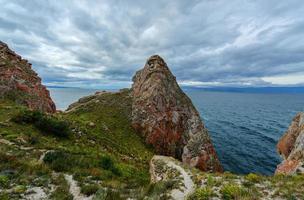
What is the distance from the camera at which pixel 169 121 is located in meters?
52.1

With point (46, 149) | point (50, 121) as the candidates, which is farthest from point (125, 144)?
point (46, 149)

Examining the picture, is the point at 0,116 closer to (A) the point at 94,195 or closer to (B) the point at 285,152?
(A) the point at 94,195

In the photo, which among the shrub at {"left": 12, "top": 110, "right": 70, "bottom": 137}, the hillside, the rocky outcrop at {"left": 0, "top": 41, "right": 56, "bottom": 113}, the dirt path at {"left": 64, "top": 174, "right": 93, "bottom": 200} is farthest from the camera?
the rocky outcrop at {"left": 0, "top": 41, "right": 56, "bottom": 113}

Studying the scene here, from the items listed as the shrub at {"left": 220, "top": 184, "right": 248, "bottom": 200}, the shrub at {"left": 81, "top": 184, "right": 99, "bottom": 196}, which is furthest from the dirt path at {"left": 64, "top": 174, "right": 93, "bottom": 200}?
the shrub at {"left": 220, "top": 184, "right": 248, "bottom": 200}

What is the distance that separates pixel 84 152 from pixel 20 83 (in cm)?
2875

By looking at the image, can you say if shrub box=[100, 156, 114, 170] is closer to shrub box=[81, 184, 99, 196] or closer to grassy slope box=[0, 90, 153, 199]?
grassy slope box=[0, 90, 153, 199]

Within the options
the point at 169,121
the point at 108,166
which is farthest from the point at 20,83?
the point at 108,166

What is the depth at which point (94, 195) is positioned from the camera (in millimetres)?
13281

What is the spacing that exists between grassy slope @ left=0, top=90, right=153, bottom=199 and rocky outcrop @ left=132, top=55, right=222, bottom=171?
3594mm

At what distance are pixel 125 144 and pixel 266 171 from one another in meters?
36.5

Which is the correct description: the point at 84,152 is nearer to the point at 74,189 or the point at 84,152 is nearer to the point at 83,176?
the point at 83,176

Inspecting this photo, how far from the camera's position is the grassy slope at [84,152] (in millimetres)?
14875

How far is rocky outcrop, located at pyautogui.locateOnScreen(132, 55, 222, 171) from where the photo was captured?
4794cm

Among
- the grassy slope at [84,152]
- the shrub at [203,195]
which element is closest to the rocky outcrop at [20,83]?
the grassy slope at [84,152]
